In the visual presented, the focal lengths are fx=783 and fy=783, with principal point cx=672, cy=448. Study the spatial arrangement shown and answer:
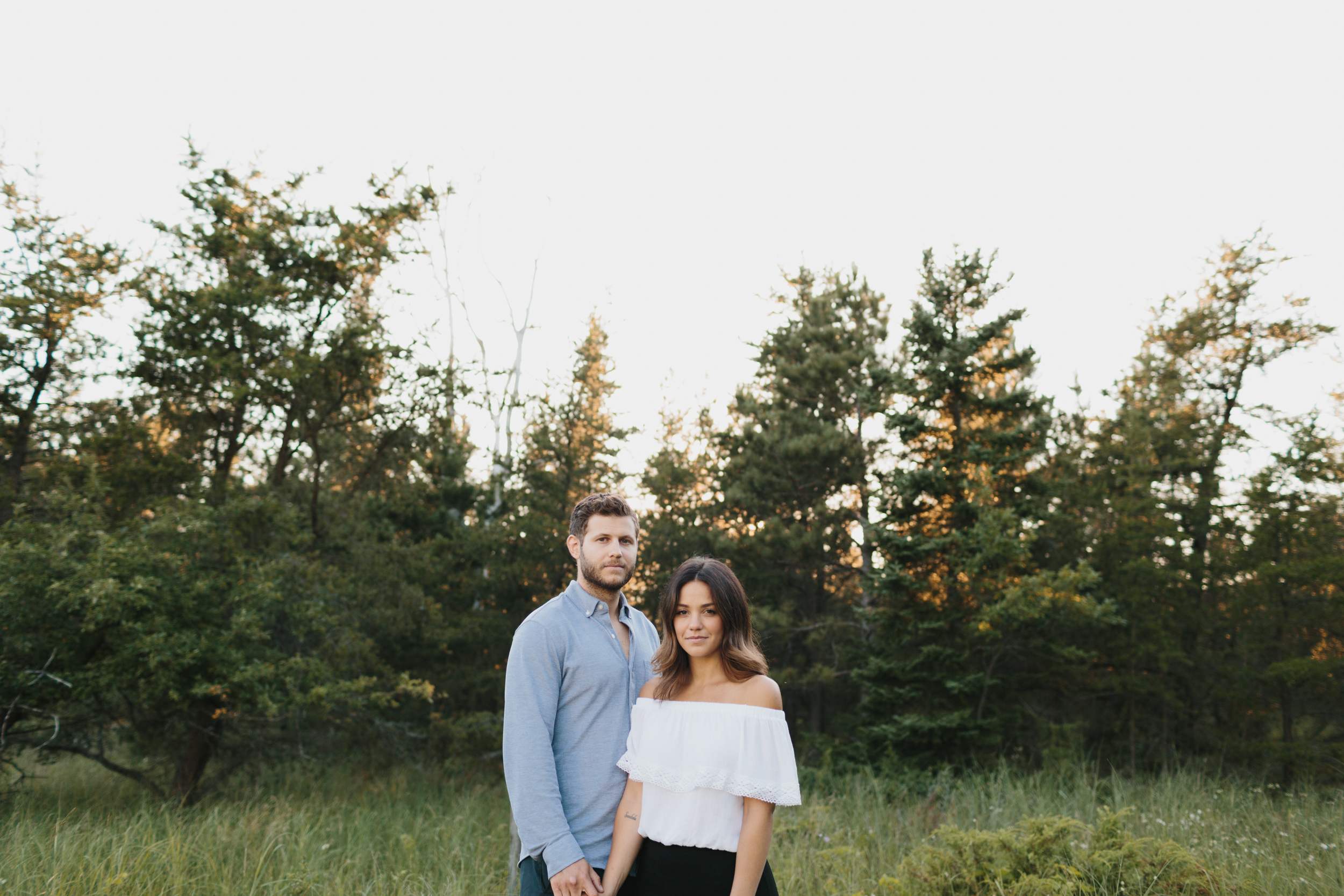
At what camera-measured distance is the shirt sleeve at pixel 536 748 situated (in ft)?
7.76

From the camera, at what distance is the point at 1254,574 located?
Result: 12789mm

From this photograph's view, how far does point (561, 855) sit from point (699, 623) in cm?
80

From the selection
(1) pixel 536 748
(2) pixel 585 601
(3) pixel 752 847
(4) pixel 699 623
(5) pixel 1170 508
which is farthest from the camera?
(5) pixel 1170 508

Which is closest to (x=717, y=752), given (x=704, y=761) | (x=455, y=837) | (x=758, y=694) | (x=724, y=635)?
(x=704, y=761)

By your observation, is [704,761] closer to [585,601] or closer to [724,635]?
[724,635]

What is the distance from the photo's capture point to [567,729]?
8.46 ft

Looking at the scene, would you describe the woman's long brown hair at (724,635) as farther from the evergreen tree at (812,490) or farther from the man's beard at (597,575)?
the evergreen tree at (812,490)

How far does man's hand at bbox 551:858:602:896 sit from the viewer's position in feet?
7.66

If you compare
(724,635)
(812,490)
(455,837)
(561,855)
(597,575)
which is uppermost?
(812,490)

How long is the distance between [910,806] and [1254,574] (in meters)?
8.77

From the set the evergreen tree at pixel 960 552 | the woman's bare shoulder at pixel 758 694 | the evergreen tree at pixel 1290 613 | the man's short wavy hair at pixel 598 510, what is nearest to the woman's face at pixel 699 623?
the woman's bare shoulder at pixel 758 694

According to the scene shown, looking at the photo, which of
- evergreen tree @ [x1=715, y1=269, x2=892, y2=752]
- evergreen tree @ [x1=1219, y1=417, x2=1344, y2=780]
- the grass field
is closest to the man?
the grass field

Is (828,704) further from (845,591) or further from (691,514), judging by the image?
(691,514)

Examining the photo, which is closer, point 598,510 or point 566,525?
point 598,510
